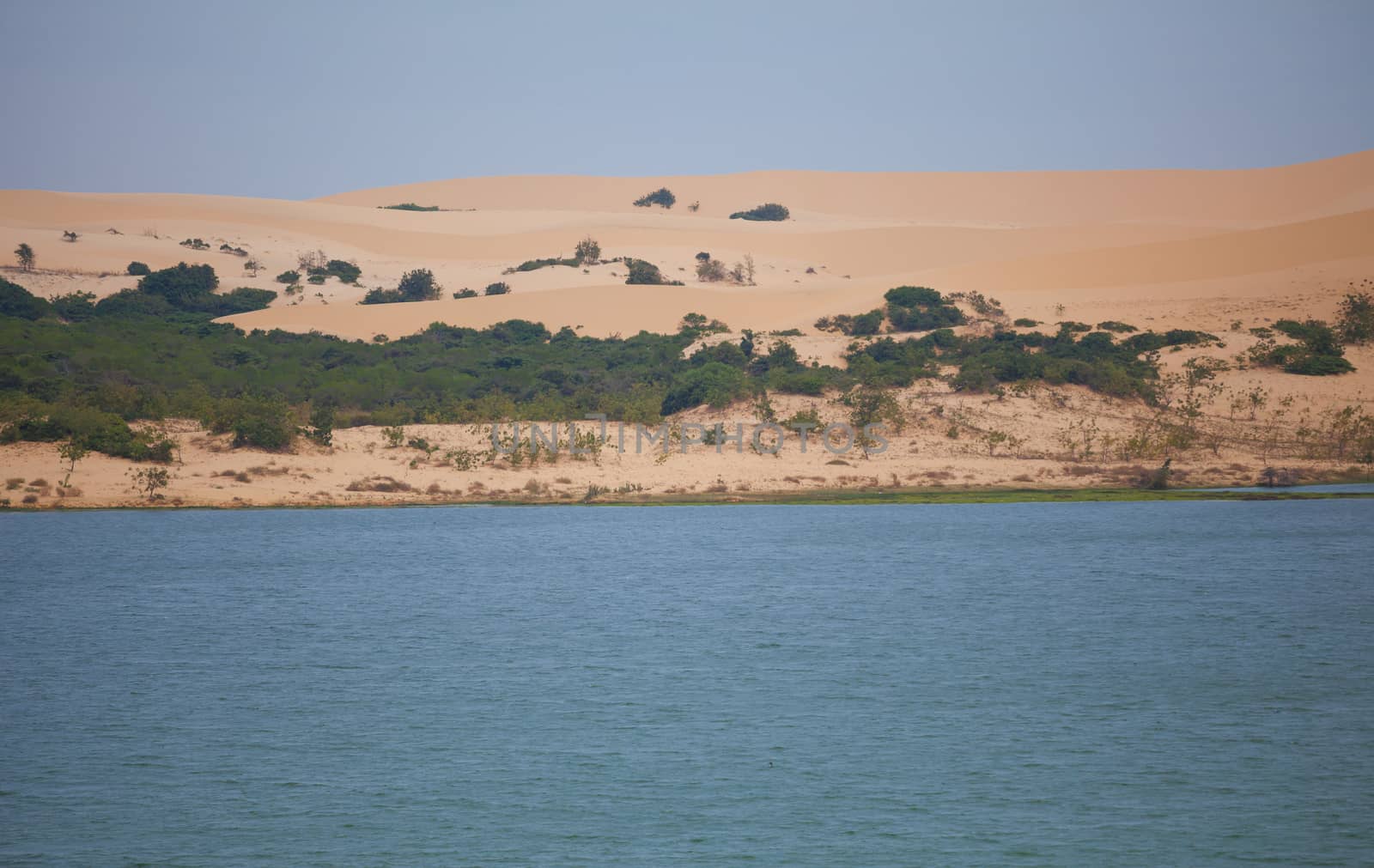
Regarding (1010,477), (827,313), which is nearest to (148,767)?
(1010,477)

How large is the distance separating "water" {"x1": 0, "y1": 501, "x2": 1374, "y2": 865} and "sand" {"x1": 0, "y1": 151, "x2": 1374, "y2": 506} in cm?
1234

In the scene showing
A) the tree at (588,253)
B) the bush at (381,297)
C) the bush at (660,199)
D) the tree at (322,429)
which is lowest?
the tree at (322,429)

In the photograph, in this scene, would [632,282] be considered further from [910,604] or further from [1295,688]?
[1295,688]

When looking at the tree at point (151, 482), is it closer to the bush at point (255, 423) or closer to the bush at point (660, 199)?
the bush at point (255, 423)

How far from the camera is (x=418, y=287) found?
92.9 meters

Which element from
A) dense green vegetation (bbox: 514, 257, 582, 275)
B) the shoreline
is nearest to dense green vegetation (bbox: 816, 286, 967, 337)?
the shoreline

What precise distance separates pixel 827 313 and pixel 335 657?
197 ft

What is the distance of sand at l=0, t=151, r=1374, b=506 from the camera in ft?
141

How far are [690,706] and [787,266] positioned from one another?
9828cm

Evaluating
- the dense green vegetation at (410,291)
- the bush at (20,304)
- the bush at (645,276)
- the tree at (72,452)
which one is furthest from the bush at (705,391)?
the dense green vegetation at (410,291)

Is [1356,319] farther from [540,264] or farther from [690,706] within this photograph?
[540,264]

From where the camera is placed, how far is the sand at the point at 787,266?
42844 millimetres

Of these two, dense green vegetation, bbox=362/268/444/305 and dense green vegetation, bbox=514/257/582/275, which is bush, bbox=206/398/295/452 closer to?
dense green vegetation, bbox=362/268/444/305

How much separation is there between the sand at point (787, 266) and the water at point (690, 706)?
12343 millimetres
